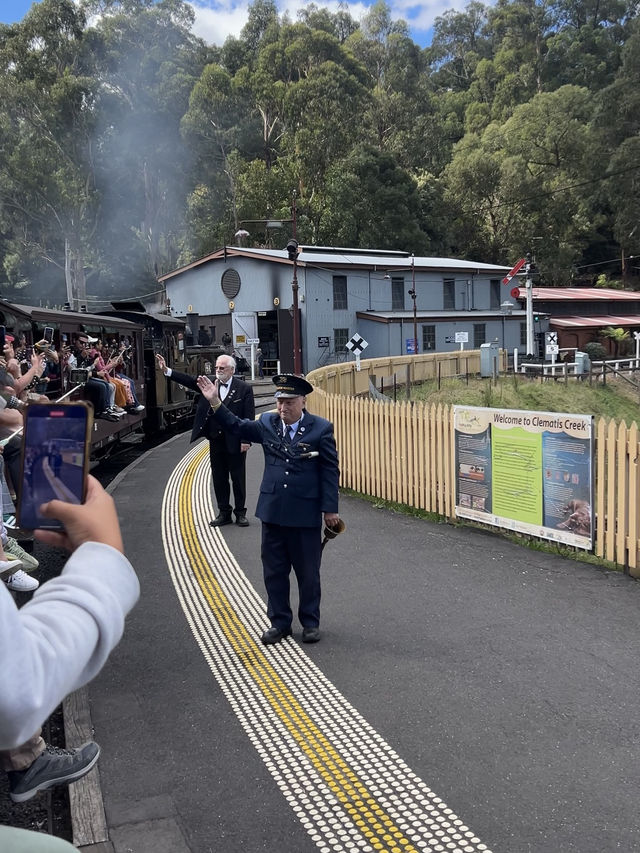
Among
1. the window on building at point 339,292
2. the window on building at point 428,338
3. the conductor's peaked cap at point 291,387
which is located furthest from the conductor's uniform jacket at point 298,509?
the window on building at point 428,338

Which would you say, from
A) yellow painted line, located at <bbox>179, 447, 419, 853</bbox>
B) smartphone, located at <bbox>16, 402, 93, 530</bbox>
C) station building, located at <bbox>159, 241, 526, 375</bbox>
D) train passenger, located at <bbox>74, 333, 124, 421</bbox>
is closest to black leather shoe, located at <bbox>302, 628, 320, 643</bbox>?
yellow painted line, located at <bbox>179, 447, 419, 853</bbox>

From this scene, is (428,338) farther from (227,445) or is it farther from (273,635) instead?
(273,635)

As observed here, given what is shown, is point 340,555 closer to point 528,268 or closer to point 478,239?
point 528,268

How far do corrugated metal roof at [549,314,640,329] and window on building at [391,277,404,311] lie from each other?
13.4m

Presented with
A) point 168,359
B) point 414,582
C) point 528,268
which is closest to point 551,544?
point 414,582

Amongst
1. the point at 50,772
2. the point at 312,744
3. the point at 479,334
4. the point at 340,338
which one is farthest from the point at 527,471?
the point at 479,334

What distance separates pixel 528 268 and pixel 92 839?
38.7 meters

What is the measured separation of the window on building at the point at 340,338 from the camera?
43.1 m

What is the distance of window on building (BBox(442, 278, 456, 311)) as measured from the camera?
4828 cm

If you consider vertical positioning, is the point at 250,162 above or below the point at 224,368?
above

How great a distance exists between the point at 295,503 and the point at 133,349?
12926 mm

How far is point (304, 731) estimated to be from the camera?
457 cm

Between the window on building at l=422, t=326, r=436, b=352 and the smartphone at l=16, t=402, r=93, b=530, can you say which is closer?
the smartphone at l=16, t=402, r=93, b=530

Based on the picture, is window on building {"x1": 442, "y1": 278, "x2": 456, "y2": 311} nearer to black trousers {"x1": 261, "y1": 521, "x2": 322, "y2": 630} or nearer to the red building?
the red building
